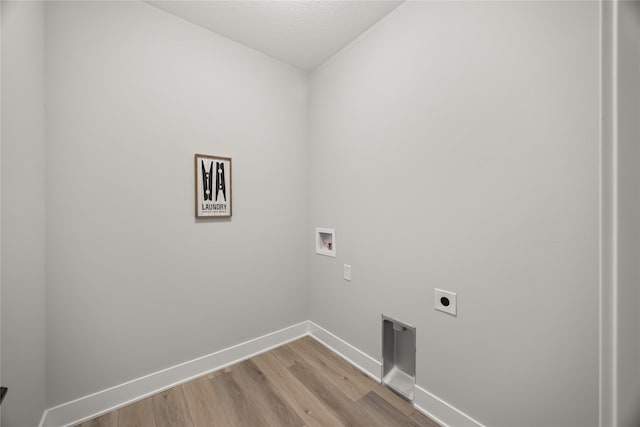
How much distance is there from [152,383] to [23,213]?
1.22m

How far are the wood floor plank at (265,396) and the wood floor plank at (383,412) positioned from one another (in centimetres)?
40

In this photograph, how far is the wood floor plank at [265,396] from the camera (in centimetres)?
141

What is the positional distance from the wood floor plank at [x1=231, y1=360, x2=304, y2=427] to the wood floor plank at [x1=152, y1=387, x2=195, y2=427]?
1.09 feet

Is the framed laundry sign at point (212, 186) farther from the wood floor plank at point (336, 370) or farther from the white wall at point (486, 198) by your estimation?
the wood floor plank at point (336, 370)

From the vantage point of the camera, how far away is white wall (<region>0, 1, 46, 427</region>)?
0.94 metres

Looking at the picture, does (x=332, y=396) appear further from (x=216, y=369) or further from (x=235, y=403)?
(x=216, y=369)

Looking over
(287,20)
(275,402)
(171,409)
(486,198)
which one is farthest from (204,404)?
(287,20)

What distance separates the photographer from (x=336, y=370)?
183 cm

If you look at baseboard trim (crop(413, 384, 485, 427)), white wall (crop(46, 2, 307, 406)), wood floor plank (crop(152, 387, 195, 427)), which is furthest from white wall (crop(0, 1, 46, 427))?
baseboard trim (crop(413, 384, 485, 427))

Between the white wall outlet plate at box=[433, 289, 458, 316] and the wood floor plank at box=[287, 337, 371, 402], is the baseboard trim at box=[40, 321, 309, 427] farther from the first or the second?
the white wall outlet plate at box=[433, 289, 458, 316]

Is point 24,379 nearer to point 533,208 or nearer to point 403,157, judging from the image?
point 403,157

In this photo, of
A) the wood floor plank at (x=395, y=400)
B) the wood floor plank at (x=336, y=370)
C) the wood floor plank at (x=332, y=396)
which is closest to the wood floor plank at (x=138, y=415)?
the wood floor plank at (x=332, y=396)

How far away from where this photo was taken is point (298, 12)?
5.35 ft

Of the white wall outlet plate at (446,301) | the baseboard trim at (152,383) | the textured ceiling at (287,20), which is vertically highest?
the textured ceiling at (287,20)
